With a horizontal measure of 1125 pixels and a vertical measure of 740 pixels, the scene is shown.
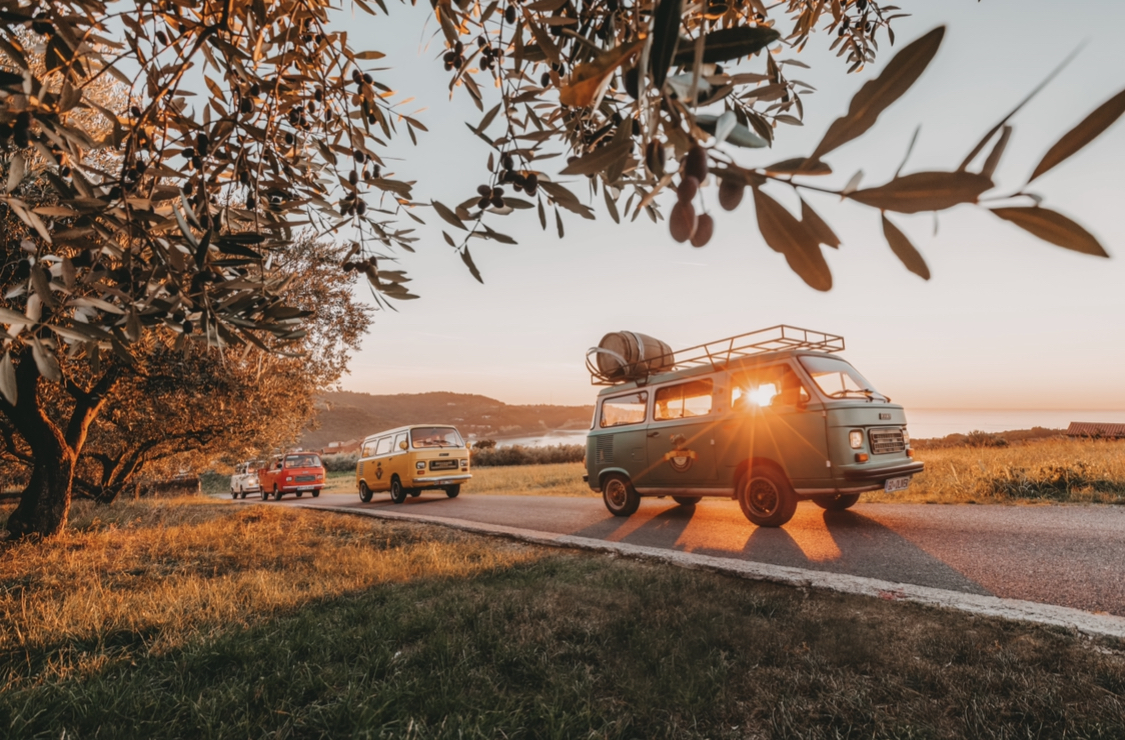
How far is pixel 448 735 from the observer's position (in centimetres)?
208

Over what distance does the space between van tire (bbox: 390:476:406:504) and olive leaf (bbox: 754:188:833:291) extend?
14.3 metres

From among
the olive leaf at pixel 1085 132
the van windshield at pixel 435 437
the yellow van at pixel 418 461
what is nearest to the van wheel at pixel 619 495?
the yellow van at pixel 418 461

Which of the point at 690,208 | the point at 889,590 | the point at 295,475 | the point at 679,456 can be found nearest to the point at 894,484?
the point at 679,456

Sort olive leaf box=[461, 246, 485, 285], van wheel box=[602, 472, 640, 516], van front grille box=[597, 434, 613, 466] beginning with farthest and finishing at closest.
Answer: van front grille box=[597, 434, 613, 466]
van wheel box=[602, 472, 640, 516]
olive leaf box=[461, 246, 485, 285]

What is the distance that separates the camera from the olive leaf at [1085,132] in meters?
0.53

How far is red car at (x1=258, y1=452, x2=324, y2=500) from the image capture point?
2055cm

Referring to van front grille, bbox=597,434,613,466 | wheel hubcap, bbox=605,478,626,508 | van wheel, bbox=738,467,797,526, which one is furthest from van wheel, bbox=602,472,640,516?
van wheel, bbox=738,467,797,526

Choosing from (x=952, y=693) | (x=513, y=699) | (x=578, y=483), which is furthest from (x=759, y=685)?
(x=578, y=483)

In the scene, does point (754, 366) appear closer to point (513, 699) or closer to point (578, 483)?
point (513, 699)

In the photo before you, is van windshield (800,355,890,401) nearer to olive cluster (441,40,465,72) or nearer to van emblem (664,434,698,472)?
van emblem (664,434,698,472)

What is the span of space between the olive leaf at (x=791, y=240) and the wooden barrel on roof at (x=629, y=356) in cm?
808

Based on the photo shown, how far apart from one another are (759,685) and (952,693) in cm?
76

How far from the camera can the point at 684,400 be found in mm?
7992

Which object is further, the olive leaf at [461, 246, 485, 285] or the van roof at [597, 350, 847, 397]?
the van roof at [597, 350, 847, 397]
